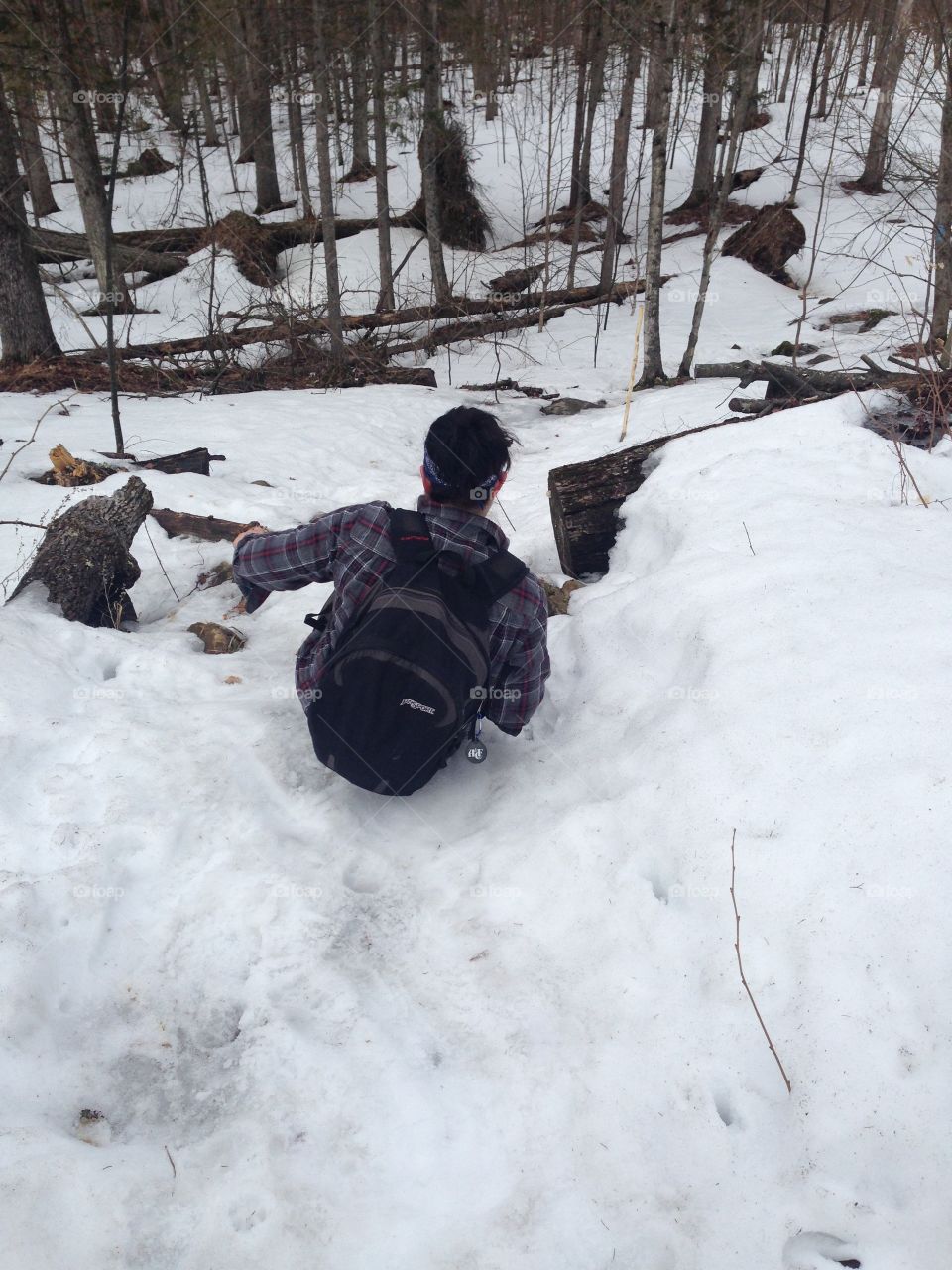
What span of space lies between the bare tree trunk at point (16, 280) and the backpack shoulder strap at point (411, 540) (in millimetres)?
7765

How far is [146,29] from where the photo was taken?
52.1 ft

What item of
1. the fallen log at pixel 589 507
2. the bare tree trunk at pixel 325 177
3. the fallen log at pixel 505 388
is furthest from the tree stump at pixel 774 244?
the fallen log at pixel 589 507

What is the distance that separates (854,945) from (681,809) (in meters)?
0.64

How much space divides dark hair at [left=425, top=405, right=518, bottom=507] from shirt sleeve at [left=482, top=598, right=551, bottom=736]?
494 millimetres

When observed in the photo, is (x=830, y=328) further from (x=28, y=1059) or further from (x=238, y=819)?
(x=28, y=1059)

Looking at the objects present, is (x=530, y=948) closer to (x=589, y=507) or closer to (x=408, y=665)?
(x=408, y=665)

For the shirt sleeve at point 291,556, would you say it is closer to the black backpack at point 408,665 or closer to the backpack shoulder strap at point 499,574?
the black backpack at point 408,665

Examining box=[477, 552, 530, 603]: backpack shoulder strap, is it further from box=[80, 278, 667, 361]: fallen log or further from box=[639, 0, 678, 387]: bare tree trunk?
box=[80, 278, 667, 361]: fallen log

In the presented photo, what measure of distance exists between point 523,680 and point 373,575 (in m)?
0.69

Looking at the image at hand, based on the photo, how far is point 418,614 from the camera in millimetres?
2422

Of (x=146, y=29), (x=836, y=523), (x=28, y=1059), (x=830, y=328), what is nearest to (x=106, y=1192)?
(x=28, y=1059)

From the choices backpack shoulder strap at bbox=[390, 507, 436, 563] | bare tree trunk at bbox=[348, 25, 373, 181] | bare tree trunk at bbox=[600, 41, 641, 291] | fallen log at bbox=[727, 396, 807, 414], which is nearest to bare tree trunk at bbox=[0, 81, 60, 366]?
bare tree trunk at bbox=[348, 25, 373, 181]

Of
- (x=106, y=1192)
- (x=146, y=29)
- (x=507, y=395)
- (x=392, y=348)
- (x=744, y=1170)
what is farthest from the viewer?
(x=146, y=29)

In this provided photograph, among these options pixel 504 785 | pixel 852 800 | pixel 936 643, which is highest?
pixel 936 643
